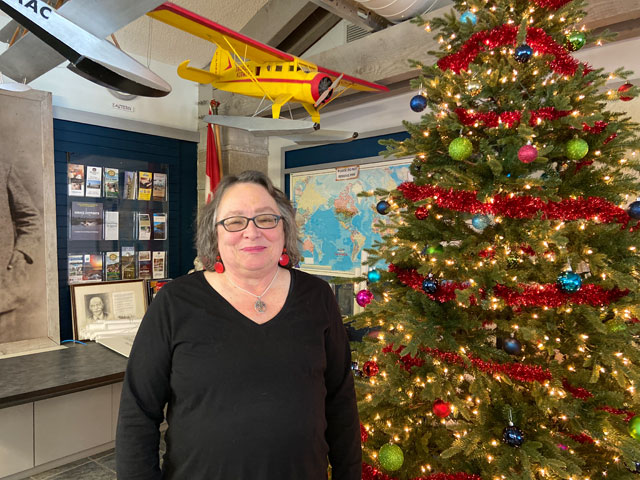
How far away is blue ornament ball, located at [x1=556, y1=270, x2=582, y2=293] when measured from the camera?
4.68 feet

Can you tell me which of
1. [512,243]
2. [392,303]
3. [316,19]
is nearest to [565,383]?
[512,243]

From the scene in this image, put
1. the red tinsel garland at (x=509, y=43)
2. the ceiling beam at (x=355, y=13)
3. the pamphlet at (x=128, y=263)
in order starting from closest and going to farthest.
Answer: the red tinsel garland at (x=509, y=43) < the ceiling beam at (x=355, y=13) < the pamphlet at (x=128, y=263)

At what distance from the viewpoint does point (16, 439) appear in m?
2.35

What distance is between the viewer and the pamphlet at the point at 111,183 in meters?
4.23

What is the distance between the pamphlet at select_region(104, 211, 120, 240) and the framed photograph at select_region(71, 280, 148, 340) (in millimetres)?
461

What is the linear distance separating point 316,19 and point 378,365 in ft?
11.7

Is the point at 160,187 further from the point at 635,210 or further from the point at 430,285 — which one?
the point at 635,210

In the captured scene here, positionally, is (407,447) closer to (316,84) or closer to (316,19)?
(316,84)

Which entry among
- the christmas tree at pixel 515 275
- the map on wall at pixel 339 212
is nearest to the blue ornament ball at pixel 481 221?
the christmas tree at pixel 515 275

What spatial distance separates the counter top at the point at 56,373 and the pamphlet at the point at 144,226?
1.64m

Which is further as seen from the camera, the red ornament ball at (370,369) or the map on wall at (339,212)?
the map on wall at (339,212)

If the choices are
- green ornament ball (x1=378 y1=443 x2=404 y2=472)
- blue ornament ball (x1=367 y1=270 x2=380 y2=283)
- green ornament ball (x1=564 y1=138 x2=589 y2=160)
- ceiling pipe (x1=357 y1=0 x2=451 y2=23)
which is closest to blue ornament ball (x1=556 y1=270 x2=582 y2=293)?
green ornament ball (x1=564 y1=138 x2=589 y2=160)

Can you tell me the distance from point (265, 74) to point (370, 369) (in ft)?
6.95

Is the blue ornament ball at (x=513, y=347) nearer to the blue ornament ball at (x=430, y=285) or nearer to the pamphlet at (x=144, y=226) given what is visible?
A: the blue ornament ball at (x=430, y=285)
